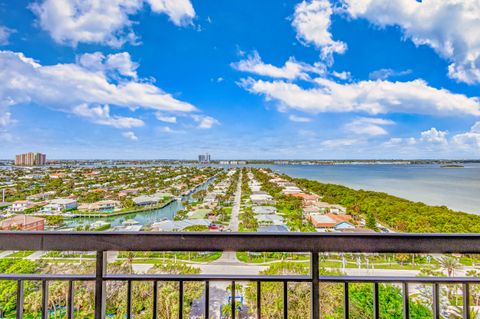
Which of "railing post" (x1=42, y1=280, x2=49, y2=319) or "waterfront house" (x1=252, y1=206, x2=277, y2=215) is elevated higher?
"railing post" (x1=42, y1=280, x2=49, y2=319)

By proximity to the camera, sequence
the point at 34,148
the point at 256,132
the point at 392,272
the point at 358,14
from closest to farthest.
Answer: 1. the point at 392,272
2. the point at 358,14
3. the point at 34,148
4. the point at 256,132

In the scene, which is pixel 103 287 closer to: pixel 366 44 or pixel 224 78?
pixel 224 78

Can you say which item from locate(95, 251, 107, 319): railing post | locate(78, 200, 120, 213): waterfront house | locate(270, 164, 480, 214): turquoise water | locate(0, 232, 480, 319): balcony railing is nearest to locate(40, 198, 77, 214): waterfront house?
locate(78, 200, 120, 213): waterfront house

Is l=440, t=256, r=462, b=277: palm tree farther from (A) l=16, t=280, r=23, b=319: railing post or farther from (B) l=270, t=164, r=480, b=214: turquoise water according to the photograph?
(B) l=270, t=164, r=480, b=214: turquoise water

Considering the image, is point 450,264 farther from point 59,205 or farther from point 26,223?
point 59,205

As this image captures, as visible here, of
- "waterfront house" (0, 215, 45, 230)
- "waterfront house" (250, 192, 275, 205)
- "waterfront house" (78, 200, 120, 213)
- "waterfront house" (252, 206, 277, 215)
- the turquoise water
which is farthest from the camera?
"waterfront house" (250, 192, 275, 205)

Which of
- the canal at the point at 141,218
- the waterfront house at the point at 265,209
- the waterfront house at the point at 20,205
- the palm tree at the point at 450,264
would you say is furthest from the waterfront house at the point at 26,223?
the palm tree at the point at 450,264

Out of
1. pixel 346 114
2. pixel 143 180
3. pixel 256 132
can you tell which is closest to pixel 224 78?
pixel 256 132

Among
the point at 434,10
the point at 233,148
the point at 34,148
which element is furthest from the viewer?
the point at 233,148
